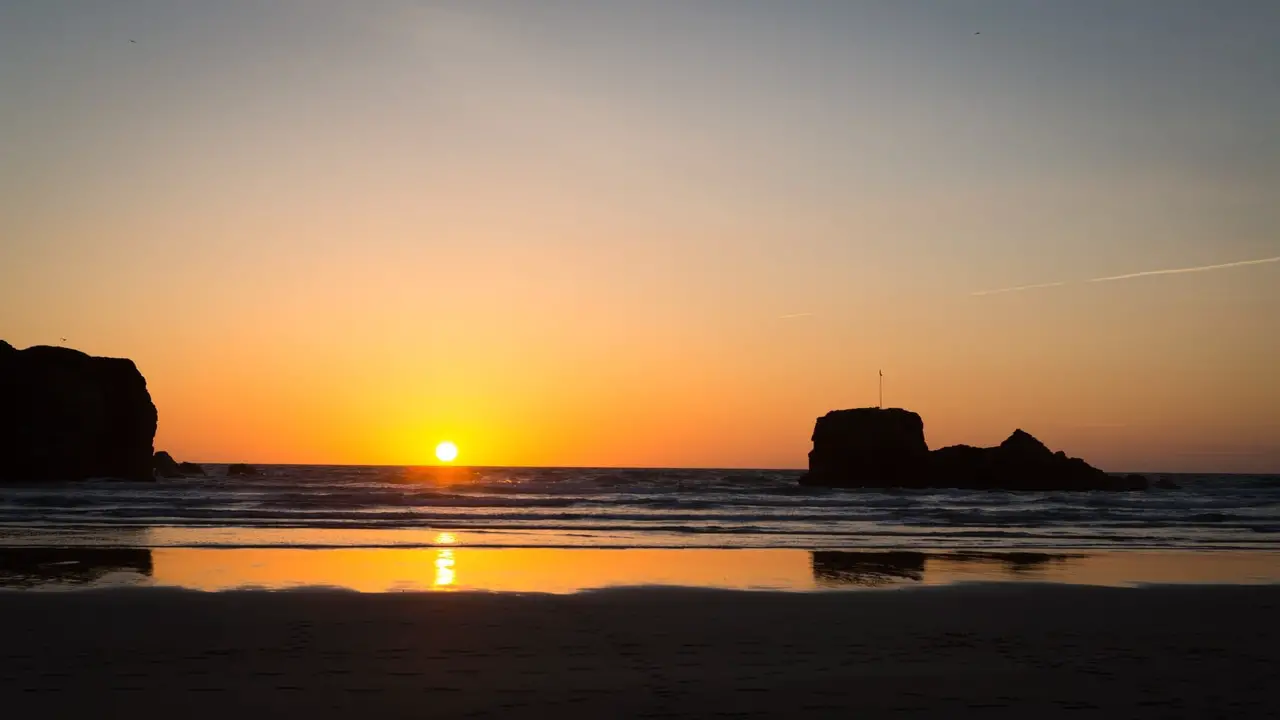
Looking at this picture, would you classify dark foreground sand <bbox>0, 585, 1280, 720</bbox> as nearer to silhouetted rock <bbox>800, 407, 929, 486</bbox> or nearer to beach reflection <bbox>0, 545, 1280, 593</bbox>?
beach reflection <bbox>0, 545, 1280, 593</bbox>

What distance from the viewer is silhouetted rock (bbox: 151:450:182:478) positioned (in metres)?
110

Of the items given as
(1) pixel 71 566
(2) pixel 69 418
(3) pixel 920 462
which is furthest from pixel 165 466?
(1) pixel 71 566

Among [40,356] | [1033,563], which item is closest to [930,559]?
[1033,563]

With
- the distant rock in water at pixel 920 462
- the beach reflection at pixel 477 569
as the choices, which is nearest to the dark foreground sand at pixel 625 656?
the beach reflection at pixel 477 569

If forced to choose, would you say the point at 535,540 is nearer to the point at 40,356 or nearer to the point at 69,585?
the point at 69,585

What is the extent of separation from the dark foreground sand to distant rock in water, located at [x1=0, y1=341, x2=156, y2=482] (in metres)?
76.9

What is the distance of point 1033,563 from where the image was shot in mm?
23391

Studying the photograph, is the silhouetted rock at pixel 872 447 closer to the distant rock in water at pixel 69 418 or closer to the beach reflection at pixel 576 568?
the distant rock in water at pixel 69 418

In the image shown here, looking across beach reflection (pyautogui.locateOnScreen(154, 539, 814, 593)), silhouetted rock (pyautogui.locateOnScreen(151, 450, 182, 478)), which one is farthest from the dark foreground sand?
silhouetted rock (pyautogui.locateOnScreen(151, 450, 182, 478))

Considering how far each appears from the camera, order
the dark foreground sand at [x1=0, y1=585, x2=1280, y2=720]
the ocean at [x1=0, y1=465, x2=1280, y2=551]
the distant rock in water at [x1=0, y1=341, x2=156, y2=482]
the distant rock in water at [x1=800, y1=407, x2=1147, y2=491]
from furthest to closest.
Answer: the distant rock in water at [x1=800, y1=407, x2=1147, y2=491], the distant rock in water at [x1=0, y1=341, x2=156, y2=482], the ocean at [x1=0, y1=465, x2=1280, y2=551], the dark foreground sand at [x1=0, y1=585, x2=1280, y2=720]

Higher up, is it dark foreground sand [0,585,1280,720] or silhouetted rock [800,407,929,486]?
silhouetted rock [800,407,929,486]

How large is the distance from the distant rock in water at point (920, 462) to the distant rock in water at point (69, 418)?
64.4m

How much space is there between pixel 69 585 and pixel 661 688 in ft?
39.8

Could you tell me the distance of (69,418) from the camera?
83.2m
